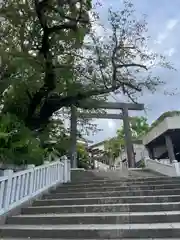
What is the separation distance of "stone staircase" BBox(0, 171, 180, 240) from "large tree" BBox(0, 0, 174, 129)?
9.37 ft

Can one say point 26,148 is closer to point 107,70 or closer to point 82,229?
point 82,229

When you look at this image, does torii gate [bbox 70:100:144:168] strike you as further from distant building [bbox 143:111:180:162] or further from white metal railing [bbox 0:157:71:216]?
white metal railing [bbox 0:157:71:216]

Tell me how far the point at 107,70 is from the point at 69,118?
335 cm

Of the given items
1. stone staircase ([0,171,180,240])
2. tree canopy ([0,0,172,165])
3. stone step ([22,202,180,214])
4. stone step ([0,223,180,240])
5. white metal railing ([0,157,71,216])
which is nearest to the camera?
stone step ([0,223,180,240])

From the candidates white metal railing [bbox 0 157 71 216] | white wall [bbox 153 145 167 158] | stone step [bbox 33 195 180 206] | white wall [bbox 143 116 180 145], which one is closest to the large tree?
white metal railing [bbox 0 157 71 216]

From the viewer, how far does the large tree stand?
6.55m

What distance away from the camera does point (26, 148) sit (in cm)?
504

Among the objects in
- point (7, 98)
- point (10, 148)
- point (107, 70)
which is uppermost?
point (107, 70)

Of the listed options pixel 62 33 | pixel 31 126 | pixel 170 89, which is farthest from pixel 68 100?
pixel 170 89

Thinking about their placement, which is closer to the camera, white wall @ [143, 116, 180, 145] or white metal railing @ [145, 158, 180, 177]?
white metal railing @ [145, 158, 180, 177]

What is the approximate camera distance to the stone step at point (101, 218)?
396cm

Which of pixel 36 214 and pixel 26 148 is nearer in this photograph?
pixel 36 214

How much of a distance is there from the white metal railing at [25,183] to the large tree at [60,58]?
1.55m

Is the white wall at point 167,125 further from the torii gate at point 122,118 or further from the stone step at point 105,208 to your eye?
the stone step at point 105,208
